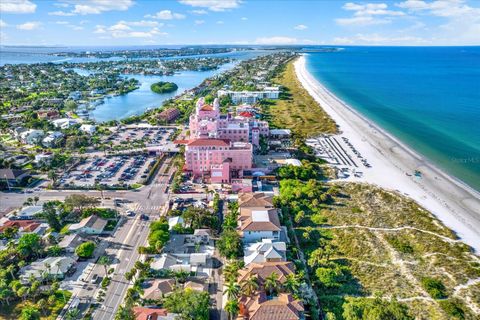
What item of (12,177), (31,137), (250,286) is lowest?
(250,286)

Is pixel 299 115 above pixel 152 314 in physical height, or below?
above

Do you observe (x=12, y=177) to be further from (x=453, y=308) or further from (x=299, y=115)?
(x=299, y=115)

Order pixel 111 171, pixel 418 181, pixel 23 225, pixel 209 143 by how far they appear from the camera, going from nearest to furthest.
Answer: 1. pixel 23 225
2. pixel 209 143
3. pixel 418 181
4. pixel 111 171

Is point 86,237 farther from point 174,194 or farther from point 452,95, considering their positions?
point 452,95

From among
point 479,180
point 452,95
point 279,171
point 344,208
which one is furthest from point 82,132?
point 452,95

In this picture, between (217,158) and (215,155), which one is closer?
(215,155)

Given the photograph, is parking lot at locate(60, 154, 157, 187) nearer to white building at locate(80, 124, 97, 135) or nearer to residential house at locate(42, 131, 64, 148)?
residential house at locate(42, 131, 64, 148)

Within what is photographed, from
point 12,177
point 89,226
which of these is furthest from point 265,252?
point 12,177
